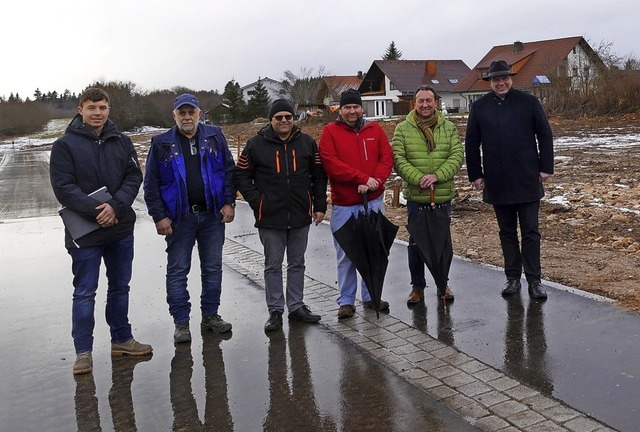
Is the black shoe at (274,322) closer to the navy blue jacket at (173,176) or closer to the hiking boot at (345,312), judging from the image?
the hiking boot at (345,312)

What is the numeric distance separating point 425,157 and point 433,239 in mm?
750

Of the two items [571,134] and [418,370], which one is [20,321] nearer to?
[418,370]

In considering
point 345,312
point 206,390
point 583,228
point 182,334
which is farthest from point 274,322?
point 583,228

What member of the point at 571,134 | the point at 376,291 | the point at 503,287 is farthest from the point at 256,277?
the point at 571,134

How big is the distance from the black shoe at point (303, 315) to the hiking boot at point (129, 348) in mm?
1284

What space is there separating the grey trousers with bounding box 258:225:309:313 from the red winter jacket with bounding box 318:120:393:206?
0.53m

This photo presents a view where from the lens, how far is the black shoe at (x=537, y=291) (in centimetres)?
611

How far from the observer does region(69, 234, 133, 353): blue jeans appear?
16.8 ft

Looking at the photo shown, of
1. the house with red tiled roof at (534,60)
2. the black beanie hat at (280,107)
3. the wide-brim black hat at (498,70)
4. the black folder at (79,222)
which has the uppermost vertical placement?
the house with red tiled roof at (534,60)

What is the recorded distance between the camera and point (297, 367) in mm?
4988

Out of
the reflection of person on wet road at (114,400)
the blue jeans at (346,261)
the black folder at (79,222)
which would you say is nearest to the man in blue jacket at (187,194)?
the black folder at (79,222)

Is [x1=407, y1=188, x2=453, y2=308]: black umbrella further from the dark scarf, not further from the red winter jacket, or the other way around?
the red winter jacket

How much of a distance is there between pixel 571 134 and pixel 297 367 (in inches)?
1066

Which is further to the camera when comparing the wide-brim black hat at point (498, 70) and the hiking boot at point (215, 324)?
the wide-brim black hat at point (498, 70)
